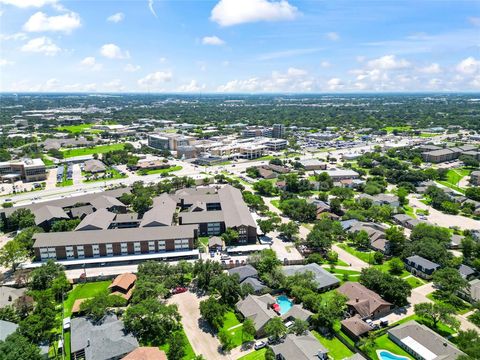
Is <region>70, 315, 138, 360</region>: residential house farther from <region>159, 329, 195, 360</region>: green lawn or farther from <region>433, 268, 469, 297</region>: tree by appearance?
<region>433, 268, 469, 297</region>: tree

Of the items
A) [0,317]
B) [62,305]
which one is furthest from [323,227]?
[0,317]

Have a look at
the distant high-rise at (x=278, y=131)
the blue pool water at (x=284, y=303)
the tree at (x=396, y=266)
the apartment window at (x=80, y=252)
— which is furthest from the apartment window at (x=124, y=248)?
the distant high-rise at (x=278, y=131)

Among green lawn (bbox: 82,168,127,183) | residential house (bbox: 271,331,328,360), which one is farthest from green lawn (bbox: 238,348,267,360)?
green lawn (bbox: 82,168,127,183)

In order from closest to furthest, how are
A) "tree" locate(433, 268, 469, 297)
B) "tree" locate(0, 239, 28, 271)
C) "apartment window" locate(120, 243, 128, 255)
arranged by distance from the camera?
"tree" locate(433, 268, 469, 297), "tree" locate(0, 239, 28, 271), "apartment window" locate(120, 243, 128, 255)

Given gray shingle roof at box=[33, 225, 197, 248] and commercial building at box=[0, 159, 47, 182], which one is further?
commercial building at box=[0, 159, 47, 182]

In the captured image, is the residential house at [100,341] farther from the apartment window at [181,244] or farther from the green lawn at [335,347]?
the green lawn at [335,347]

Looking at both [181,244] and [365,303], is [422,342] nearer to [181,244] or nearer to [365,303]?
[365,303]
